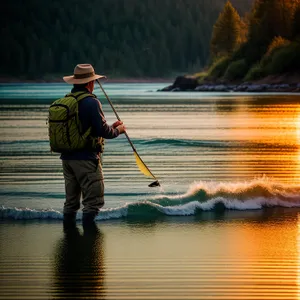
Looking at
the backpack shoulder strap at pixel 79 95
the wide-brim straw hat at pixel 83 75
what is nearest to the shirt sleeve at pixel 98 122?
the backpack shoulder strap at pixel 79 95

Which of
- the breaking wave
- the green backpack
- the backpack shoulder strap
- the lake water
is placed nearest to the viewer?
the lake water

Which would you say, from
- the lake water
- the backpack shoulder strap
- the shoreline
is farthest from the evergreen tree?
the backpack shoulder strap

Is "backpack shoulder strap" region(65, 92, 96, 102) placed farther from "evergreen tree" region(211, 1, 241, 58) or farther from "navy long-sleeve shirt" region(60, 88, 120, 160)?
"evergreen tree" region(211, 1, 241, 58)

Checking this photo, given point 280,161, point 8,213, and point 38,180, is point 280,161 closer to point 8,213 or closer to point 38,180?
point 38,180

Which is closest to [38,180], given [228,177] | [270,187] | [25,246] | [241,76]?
[228,177]

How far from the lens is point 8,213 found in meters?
10.6

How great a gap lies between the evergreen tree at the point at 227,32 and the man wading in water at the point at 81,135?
472 ft

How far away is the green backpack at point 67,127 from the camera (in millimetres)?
9414

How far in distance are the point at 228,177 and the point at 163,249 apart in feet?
19.8

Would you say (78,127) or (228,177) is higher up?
(78,127)

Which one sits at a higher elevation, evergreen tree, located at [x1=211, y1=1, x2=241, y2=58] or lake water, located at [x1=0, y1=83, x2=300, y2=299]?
evergreen tree, located at [x1=211, y1=1, x2=241, y2=58]

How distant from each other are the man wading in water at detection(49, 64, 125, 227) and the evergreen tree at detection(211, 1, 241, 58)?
472 ft

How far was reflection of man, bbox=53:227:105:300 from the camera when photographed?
719 centimetres

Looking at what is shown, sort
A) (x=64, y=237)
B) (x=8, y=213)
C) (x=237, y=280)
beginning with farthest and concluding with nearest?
(x=8, y=213) < (x=64, y=237) < (x=237, y=280)
